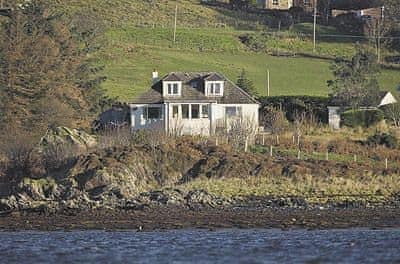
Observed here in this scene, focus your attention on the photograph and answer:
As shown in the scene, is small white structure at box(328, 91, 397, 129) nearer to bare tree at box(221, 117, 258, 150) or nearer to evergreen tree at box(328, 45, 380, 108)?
evergreen tree at box(328, 45, 380, 108)

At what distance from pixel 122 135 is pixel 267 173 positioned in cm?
1162

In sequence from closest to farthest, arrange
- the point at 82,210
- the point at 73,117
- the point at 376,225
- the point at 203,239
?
the point at 203,239 → the point at 376,225 → the point at 82,210 → the point at 73,117

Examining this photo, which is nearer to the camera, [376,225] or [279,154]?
[376,225]

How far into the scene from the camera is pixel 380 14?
120 m

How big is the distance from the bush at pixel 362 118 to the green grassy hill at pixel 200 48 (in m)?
14.3

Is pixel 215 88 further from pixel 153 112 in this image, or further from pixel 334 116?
pixel 334 116

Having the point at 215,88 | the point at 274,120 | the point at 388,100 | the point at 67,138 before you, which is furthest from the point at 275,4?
the point at 67,138

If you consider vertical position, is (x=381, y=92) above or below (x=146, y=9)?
below

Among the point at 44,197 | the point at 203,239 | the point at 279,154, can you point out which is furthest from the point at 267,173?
the point at 203,239

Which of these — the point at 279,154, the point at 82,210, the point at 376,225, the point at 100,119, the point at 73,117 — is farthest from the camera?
the point at 100,119

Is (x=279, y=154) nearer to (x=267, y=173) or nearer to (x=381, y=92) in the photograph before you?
(x=267, y=173)

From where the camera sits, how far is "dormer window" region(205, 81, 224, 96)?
69.6 m

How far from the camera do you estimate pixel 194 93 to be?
6956 centimetres

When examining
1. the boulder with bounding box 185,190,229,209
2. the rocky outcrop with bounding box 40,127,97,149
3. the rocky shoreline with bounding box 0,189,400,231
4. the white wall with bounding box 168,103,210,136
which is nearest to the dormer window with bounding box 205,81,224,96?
the white wall with bounding box 168,103,210,136
